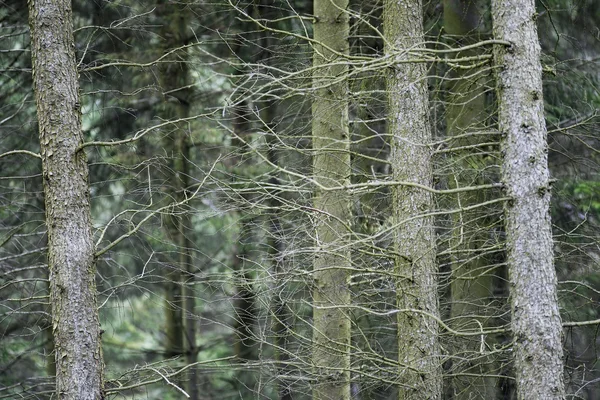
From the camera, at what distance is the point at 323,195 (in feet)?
27.5

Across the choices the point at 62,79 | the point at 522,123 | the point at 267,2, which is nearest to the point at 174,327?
the point at 267,2

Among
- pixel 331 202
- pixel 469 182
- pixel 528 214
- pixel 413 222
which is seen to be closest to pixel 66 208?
pixel 331 202

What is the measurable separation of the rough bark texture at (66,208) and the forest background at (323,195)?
4 cm

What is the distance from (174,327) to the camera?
1353cm

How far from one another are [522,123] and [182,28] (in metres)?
7.87

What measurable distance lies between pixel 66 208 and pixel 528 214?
3.73 m

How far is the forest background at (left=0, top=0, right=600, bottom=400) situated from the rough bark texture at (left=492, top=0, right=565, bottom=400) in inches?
4.7

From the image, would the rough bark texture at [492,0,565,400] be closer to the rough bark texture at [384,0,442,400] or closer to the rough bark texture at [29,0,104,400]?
the rough bark texture at [384,0,442,400]

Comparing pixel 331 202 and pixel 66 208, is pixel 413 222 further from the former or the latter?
pixel 66 208

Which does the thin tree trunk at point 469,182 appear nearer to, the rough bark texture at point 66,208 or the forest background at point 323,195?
the forest background at point 323,195

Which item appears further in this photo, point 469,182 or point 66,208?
point 469,182

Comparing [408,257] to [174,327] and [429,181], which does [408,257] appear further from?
[174,327]

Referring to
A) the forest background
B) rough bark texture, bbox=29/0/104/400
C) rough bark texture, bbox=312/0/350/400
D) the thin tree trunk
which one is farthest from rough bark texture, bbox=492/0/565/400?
rough bark texture, bbox=29/0/104/400

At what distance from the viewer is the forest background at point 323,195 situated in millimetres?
7020
